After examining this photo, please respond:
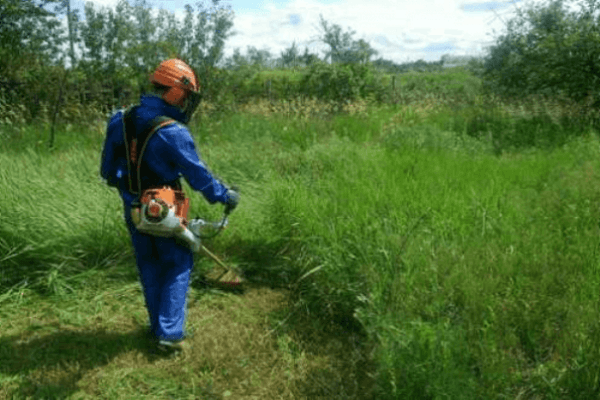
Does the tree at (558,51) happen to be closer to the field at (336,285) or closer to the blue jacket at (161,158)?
the field at (336,285)

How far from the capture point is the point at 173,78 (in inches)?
124

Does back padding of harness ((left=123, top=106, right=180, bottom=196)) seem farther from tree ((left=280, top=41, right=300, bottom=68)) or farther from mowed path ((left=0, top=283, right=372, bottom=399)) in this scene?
tree ((left=280, top=41, right=300, bottom=68))

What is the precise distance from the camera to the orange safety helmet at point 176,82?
3.15 meters

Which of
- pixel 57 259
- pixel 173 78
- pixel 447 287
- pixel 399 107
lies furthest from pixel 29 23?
pixel 447 287

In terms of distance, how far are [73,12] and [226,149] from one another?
1287cm

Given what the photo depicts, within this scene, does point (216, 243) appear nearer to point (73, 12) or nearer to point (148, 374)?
point (148, 374)

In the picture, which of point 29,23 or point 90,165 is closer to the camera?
point 90,165

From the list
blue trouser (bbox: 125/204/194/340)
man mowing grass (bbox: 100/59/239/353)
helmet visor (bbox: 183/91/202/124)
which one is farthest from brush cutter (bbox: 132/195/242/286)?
helmet visor (bbox: 183/91/202/124)

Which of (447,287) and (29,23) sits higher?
(29,23)

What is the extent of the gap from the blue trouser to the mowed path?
0.21 metres

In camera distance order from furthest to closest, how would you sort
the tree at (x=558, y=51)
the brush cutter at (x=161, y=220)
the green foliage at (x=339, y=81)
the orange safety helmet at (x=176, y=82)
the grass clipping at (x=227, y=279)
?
1. the green foliage at (x=339, y=81)
2. the tree at (x=558, y=51)
3. the grass clipping at (x=227, y=279)
4. the orange safety helmet at (x=176, y=82)
5. the brush cutter at (x=161, y=220)

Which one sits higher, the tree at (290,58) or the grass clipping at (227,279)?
the tree at (290,58)

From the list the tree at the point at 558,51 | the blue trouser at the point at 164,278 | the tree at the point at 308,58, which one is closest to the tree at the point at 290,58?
the tree at the point at 308,58

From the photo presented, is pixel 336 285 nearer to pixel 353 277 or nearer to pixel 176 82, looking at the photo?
pixel 353 277
